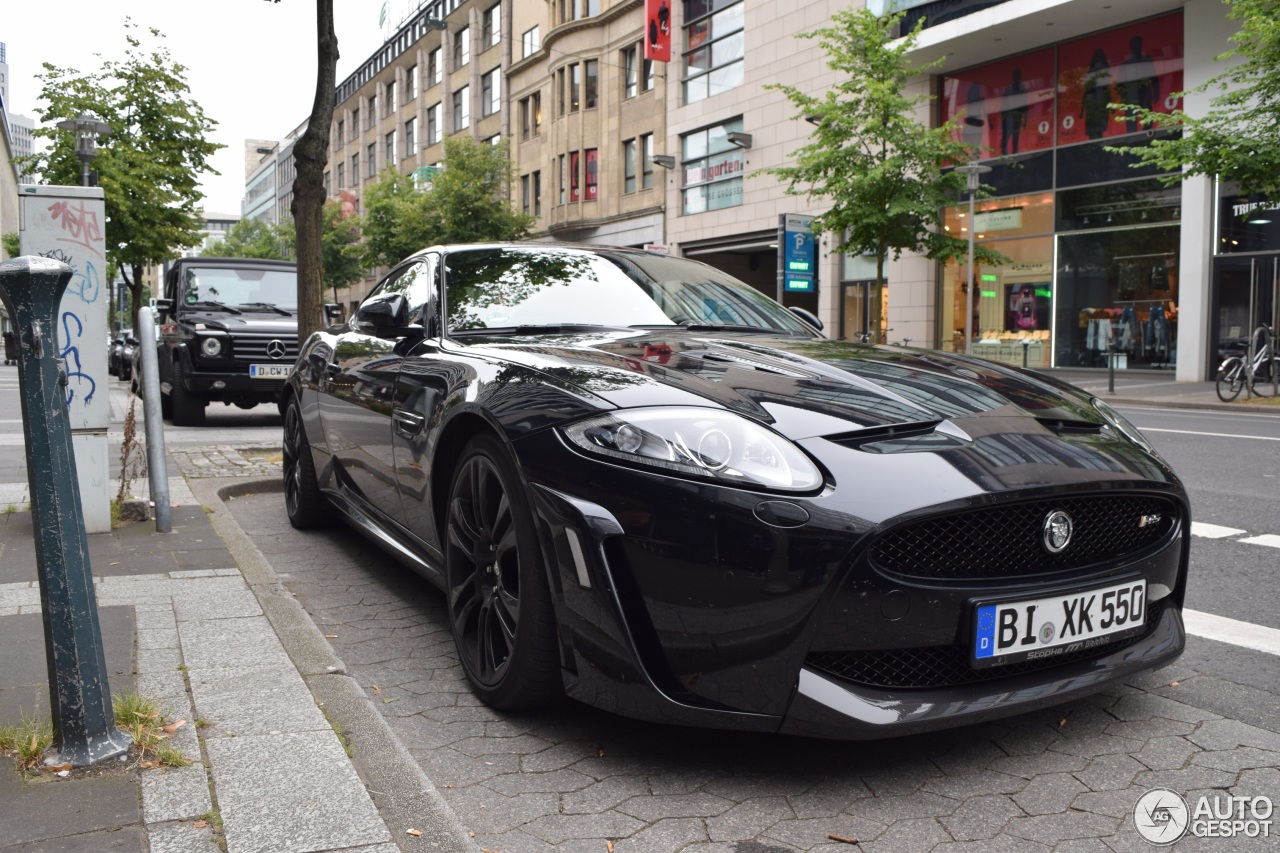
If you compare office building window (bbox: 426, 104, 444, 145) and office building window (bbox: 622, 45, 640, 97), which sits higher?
office building window (bbox: 426, 104, 444, 145)

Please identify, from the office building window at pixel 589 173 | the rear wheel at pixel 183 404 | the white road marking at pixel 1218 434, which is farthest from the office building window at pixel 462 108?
the white road marking at pixel 1218 434

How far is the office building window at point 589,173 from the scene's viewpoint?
1495 inches

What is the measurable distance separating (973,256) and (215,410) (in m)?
14.9

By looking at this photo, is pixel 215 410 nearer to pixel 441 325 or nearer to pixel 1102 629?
pixel 441 325

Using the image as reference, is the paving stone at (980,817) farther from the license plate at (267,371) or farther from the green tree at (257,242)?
the green tree at (257,242)

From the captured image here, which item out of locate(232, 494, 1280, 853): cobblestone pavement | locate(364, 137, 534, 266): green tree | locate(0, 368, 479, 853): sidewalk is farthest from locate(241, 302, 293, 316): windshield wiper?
locate(364, 137, 534, 266): green tree

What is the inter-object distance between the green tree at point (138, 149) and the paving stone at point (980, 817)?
2887 cm

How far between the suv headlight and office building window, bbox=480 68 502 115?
36.3 meters

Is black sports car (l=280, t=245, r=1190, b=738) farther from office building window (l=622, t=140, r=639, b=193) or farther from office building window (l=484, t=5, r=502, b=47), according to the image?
office building window (l=484, t=5, r=502, b=47)

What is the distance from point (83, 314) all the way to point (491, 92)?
1768 inches

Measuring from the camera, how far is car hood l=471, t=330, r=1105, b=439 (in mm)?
2594

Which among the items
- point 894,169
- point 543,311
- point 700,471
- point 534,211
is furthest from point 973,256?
point 534,211

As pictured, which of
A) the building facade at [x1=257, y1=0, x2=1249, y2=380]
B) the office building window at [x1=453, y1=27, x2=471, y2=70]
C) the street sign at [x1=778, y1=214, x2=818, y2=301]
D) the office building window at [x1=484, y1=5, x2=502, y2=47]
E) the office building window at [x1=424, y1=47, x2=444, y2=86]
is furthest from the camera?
the office building window at [x1=424, y1=47, x2=444, y2=86]

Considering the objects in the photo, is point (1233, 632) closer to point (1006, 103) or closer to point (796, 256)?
point (1006, 103)
